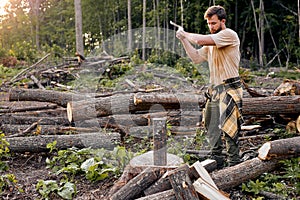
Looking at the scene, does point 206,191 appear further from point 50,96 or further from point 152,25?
point 152,25

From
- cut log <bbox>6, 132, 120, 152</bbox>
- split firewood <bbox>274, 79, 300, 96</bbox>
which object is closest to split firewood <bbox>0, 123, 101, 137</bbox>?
cut log <bbox>6, 132, 120, 152</bbox>

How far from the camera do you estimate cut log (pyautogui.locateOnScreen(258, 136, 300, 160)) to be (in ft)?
13.1

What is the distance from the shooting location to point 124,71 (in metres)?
13.5

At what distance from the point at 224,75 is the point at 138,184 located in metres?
1.64

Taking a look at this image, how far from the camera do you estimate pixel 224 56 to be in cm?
422

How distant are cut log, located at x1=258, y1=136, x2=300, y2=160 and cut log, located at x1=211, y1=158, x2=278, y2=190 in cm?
9

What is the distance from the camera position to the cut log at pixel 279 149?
400 centimetres

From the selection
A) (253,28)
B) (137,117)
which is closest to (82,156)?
(137,117)

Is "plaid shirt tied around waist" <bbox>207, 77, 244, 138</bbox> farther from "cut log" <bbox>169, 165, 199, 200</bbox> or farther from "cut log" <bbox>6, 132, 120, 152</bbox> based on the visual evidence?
"cut log" <bbox>6, 132, 120, 152</bbox>

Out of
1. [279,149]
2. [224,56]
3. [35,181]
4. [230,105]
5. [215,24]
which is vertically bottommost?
[35,181]

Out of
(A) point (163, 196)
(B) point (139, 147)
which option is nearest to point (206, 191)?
(A) point (163, 196)

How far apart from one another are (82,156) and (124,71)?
8.81m

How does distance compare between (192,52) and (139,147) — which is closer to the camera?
(192,52)

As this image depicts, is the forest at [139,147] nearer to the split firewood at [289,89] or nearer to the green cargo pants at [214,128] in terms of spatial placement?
the split firewood at [289,89]
